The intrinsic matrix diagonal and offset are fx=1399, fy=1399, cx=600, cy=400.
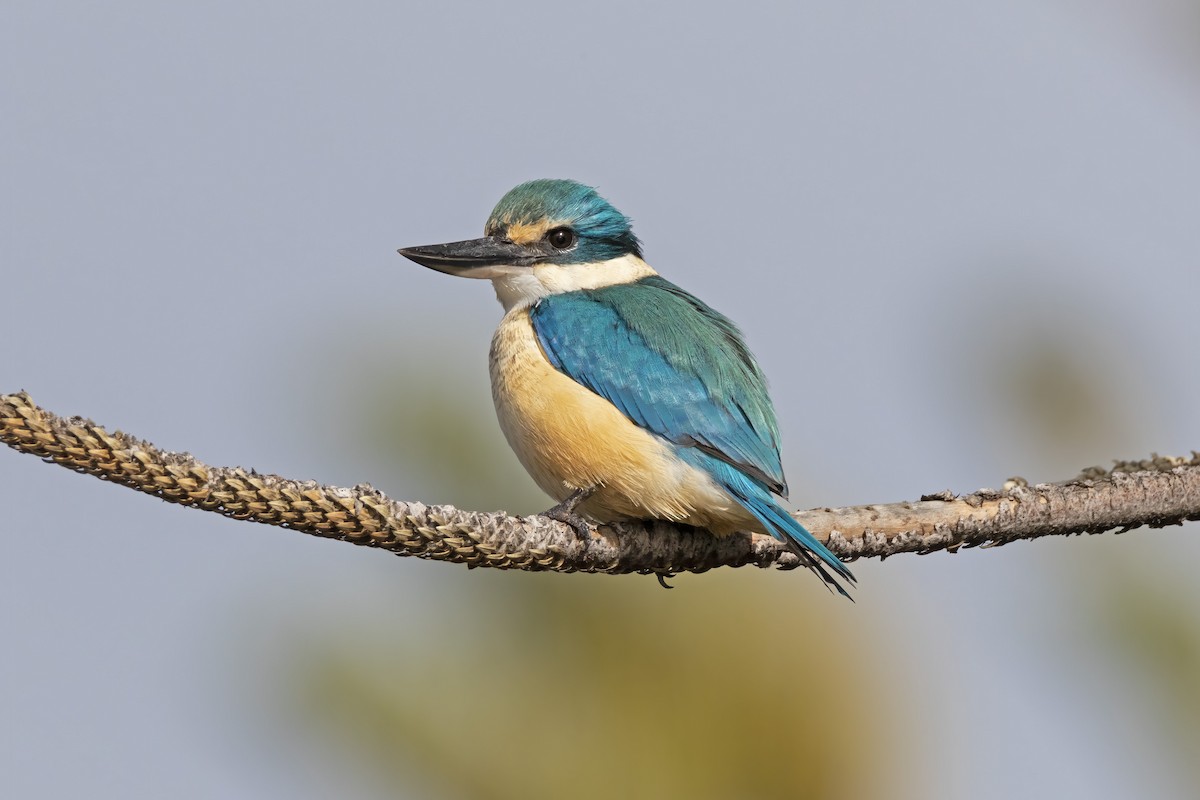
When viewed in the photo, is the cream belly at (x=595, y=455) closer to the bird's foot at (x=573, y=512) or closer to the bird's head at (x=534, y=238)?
the bird's foot at (x=573, y=512)

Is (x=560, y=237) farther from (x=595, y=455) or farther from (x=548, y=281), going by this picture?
(x=595, y=455)

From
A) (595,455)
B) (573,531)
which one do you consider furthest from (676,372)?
(573,531)

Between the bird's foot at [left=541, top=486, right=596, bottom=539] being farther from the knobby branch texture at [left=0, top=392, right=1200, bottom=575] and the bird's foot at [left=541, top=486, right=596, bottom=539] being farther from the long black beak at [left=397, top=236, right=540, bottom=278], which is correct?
the long black beak at [left=397, top=236, right=540, bottom=278]

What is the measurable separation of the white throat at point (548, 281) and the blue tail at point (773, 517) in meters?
1.13

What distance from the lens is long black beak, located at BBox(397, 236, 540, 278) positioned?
535 cm

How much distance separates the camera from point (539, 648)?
4.97 metres

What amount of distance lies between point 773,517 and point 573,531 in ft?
1.99

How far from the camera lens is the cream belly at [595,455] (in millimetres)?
4469

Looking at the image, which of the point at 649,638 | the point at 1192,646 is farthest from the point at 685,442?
the point at 1192,646

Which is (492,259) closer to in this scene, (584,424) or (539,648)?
(584,424)

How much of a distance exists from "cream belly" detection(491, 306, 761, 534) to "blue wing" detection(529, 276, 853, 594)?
56 millimetres

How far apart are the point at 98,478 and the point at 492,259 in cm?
269

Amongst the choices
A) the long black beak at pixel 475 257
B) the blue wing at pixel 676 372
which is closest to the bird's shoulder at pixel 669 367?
the blue wing at pixel 676 372

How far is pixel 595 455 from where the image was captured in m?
4.56
